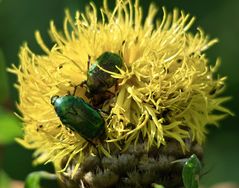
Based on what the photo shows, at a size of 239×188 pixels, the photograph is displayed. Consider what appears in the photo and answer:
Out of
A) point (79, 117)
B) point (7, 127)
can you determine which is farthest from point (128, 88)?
point (7, 127)

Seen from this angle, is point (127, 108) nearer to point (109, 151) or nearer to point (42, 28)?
point (109, 151)

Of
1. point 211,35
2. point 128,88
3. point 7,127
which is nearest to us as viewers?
point 128,88

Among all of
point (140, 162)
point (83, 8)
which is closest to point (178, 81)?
point (140, 162)

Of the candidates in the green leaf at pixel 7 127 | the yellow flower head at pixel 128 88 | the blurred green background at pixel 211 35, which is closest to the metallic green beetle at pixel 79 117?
the yellow flower head at pixel 128 88

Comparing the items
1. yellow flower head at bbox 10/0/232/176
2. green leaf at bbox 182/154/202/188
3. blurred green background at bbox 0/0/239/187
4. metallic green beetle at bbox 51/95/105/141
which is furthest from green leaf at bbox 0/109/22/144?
blurred green background at bbox 0/0/239/187

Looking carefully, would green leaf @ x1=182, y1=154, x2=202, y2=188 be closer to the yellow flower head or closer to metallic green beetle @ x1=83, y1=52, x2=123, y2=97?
the yellow flower head

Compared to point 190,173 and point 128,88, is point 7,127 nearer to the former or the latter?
point 128,88
